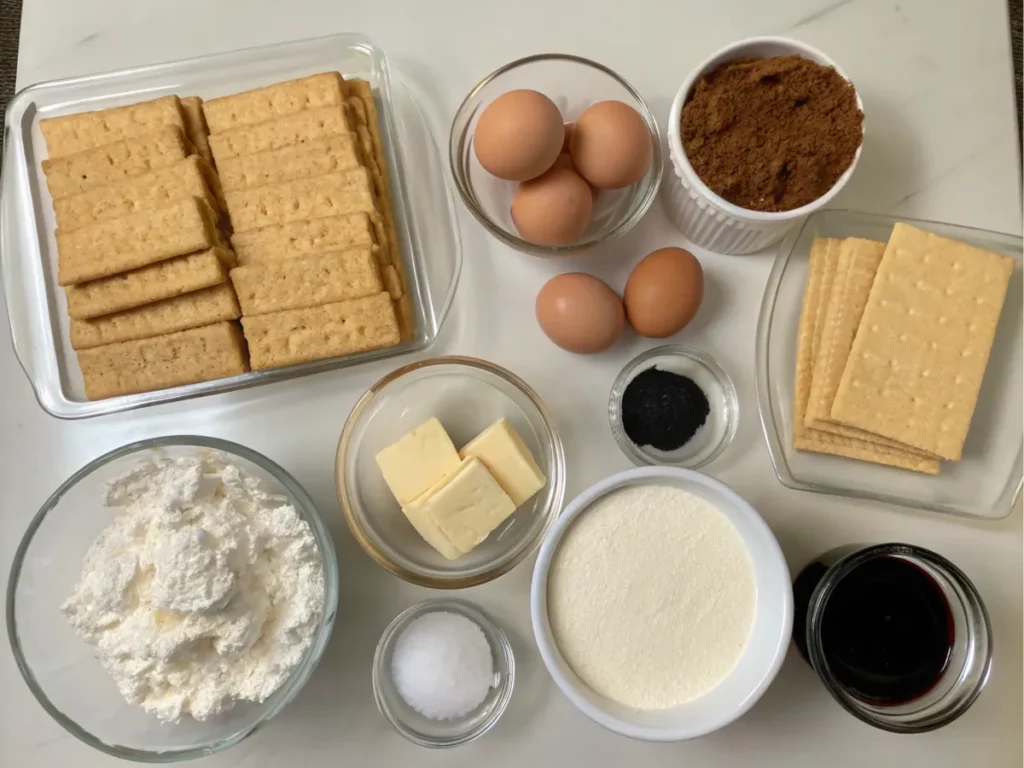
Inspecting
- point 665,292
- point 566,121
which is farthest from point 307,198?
point 665,292

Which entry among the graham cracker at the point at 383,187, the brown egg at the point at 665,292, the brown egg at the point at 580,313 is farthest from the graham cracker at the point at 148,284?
the brown egg at the point at 665,292

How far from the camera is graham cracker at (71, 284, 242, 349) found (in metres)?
1.09

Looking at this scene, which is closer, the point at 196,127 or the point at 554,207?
the point at 554,207

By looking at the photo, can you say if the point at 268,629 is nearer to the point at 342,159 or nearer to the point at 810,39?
the point at 342,159

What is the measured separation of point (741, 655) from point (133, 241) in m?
0.97

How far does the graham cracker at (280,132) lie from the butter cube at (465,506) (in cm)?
51

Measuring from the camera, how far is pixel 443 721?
106 centimetres

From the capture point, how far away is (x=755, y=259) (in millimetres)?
1172

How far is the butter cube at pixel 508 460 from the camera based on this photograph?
102cm

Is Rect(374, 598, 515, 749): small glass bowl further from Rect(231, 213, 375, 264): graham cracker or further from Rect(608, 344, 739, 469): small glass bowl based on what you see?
Rect(231, 213, 375, 264): graham cracker

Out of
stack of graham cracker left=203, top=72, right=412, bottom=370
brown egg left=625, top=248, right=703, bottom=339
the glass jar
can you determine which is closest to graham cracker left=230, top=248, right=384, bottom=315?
stack of graham cracker left=203, top=72, right=412, bottom=370

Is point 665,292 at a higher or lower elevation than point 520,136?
lower

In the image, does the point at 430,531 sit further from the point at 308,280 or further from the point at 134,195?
the point at 134,195

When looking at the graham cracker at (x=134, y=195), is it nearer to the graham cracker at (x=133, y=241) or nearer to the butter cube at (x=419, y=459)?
the graham cracker at (x=133, y=241)
